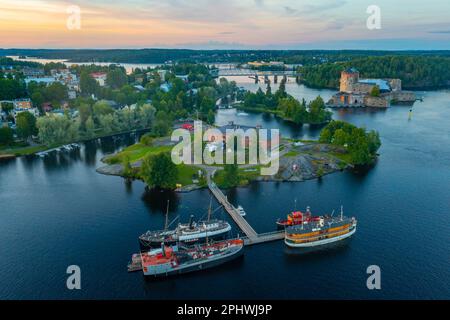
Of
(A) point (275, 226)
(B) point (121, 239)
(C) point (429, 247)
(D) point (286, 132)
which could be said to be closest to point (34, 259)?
(B) point (121, 239)

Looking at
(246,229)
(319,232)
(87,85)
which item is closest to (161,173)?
(246,229)

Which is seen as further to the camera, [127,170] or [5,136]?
[5,136]

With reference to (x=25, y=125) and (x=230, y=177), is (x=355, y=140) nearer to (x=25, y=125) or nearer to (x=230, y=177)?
(x=230, y=177)

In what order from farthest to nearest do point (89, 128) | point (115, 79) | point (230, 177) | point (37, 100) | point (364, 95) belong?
point (115, 79)
point (364, 95)
point (37, 100)
point (89, 128)
point (230, 177)

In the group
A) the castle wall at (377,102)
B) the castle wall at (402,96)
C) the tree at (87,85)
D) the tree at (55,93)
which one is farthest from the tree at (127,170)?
the castle wall at (402,96)

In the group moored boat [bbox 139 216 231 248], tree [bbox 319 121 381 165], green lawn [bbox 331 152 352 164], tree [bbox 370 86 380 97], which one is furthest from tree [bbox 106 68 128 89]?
moored boat [bbox 139 216 231 248]

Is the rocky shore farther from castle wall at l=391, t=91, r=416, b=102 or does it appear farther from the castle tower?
the castle tower

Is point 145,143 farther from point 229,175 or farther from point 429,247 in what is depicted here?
point 429,247
